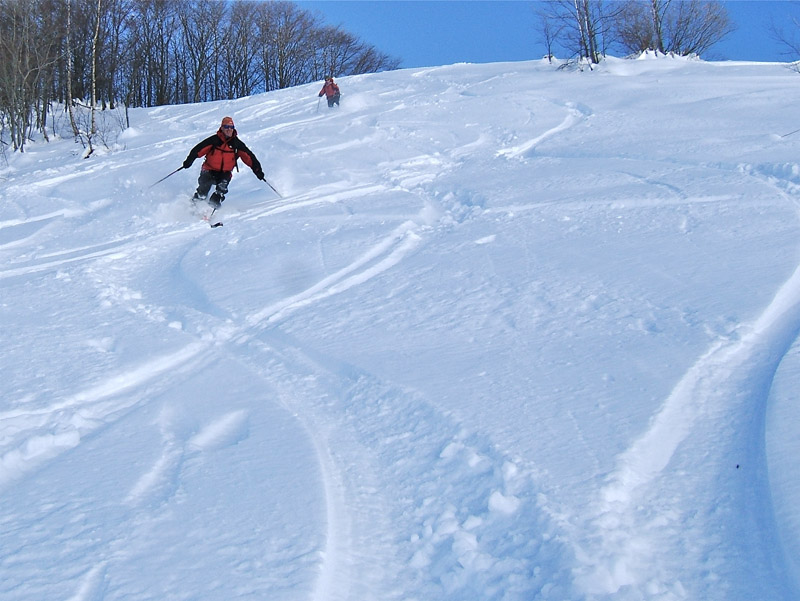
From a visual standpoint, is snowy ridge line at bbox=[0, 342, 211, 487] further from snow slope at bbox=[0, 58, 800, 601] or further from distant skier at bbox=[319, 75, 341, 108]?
distant skier at bbox=[319, 75, 341, 108]

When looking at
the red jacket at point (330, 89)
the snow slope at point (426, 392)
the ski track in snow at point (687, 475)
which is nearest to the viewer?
the ski track in snow at point (687, 475)

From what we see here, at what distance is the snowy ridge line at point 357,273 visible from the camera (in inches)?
198

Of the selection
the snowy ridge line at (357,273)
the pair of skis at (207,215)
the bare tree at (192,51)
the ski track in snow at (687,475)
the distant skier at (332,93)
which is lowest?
the ski track in snow at (687,475)

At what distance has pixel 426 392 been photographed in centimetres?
350

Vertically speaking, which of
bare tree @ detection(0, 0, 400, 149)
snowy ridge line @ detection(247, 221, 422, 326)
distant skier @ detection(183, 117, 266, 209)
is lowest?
snowy ridge line @ detection(247, 221, 422, 326)

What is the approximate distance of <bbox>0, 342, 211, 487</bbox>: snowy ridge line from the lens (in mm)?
3186

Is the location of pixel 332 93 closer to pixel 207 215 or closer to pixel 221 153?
pixel 221 153

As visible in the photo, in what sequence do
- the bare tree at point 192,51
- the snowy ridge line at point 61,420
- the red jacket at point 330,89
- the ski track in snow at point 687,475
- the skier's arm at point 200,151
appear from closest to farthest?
the ski track in snow at point 687,475 → the snowy ridge line at point 61,420 → the skier's arm at point 200,151 → the red jacket at point 330,89 → the bare tree at point 192,51

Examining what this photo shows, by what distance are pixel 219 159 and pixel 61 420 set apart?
5.47m

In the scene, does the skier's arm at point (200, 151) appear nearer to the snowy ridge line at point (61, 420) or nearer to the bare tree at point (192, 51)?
the snowy ridge line at point (61, 420)

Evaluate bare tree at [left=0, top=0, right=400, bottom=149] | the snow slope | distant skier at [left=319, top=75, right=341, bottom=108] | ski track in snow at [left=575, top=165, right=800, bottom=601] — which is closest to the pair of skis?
the snow slope

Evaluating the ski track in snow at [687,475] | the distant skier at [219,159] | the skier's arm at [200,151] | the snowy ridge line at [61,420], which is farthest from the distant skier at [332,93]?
the ski track in snow at [687,475]

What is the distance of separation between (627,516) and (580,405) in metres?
0.79

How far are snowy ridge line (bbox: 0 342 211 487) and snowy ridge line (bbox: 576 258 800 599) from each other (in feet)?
8.34
